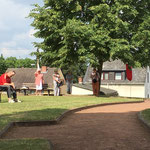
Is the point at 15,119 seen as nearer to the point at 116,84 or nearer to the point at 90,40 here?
the point at 90,40

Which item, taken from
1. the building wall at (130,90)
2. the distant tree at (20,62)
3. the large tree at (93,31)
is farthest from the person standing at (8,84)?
the distant tree at (20,62)

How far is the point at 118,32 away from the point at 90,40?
7.32 feet

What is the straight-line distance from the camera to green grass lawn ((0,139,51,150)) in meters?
4.41

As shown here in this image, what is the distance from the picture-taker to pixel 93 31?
18281mm

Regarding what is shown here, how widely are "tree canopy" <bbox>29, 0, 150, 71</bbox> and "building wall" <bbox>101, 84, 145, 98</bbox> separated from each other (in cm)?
2180

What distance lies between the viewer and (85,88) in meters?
35.7

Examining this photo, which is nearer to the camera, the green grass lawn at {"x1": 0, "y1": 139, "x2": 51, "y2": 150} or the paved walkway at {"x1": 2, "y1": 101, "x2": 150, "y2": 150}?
the green grass lawn at {"x1": 0, "y1": 139, "x2": 51, "y2": 150}

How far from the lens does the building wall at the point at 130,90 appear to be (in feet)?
138

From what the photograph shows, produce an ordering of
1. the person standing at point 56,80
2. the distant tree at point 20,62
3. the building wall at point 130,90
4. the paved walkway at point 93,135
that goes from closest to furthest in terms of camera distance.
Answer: the paved walkway at point 93,135 → the person standing at point 56,80 → the building wall at point 130,90 → the distant tree at point 20,62

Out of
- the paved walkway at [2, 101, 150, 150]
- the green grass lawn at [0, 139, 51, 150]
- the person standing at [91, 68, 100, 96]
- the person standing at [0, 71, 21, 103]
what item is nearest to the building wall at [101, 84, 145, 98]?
the person standing at [91, 68, 100, 96]

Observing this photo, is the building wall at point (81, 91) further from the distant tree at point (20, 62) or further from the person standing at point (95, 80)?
the distant tree at point (20, 62)

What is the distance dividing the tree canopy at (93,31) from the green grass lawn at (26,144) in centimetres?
1330

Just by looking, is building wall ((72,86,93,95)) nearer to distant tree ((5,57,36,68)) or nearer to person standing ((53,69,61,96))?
person standing ((53,69,61,96))

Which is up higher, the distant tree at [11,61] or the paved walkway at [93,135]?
the distant tree at [11,61]
